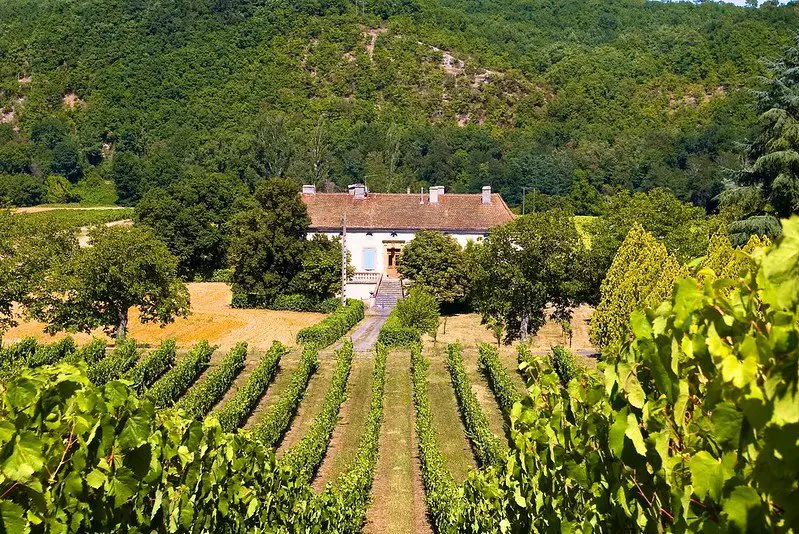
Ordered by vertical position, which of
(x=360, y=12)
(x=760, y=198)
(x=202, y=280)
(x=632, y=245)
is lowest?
(x=202, y=280)

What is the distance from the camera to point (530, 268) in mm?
33781

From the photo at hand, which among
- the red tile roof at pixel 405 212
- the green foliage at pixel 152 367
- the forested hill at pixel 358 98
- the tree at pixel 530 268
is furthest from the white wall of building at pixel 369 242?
the forested hill at pixel 358 98

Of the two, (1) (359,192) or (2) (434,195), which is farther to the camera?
(1) (359,192)

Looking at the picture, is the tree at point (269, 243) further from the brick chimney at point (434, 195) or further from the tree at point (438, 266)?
the brick chimney at point (434, 195)

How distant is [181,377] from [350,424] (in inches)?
265

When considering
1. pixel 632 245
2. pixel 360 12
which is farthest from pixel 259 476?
pixel 360 12

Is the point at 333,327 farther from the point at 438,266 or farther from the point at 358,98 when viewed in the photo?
the point at 358,98

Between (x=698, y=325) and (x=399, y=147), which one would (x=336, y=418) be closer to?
(x=698, y=325)

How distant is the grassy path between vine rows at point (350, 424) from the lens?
2055 cm

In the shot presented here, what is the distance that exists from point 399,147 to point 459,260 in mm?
65464

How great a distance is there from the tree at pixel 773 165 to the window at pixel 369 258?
28847 mm

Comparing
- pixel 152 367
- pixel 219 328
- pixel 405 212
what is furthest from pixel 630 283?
pixel 405 212

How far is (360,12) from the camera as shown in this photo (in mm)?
148125

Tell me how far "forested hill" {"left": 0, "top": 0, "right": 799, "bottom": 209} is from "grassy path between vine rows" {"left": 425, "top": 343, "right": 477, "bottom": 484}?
211ft
